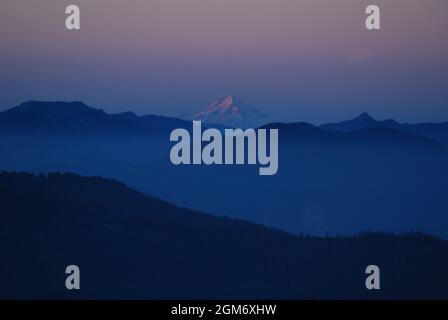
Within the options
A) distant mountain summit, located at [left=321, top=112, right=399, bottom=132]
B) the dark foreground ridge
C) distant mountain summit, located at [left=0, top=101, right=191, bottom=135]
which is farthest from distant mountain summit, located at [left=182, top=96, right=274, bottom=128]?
the dark foreground ridge

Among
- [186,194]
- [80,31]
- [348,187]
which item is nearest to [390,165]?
[348,187]

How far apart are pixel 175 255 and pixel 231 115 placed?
0.93 meters

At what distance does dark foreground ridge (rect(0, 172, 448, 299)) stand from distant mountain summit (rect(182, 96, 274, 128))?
1.92ft

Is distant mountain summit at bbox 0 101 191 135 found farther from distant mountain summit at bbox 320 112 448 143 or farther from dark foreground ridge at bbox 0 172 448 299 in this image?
distant mountain summit at bbox 320 112 448 143

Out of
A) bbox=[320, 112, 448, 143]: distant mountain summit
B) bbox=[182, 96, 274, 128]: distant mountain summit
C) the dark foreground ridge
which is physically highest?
bbox=[182, 96, 274, 128]: distant mountain summit

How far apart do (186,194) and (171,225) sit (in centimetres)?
21

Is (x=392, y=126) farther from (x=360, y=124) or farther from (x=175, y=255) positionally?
(x=175, y=255)

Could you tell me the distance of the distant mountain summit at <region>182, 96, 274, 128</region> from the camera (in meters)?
7.32

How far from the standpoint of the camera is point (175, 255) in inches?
291

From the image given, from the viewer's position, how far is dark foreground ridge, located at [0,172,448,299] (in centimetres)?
734

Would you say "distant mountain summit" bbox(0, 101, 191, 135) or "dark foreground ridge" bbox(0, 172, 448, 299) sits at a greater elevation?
"distant mountain summit" bbox(0, 101, 191, 135)

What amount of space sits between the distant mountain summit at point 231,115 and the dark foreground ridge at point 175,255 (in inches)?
23.0

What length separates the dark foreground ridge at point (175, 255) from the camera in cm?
734

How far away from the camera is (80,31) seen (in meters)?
7.34
